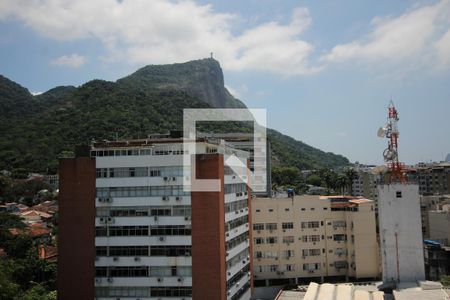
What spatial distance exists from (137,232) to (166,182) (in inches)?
162

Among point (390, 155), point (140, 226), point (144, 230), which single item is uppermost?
point (390, 155)

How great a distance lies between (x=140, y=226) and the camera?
2912cm

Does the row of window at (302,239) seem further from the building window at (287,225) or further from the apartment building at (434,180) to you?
the apartment building at (434,180)

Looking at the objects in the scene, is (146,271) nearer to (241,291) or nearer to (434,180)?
(241,291)

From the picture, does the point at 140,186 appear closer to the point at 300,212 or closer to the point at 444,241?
the point at 300,212

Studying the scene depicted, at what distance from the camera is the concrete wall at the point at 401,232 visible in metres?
36.5

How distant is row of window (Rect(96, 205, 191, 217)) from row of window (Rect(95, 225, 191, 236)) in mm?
870

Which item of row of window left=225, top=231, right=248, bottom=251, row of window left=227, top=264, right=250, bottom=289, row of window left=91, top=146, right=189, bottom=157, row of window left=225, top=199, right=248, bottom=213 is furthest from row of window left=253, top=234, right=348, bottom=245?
row of window left=91, top=146, right=189, bottom=157

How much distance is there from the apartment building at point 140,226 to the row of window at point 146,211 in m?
0.07

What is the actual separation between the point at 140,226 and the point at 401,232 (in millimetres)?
23449

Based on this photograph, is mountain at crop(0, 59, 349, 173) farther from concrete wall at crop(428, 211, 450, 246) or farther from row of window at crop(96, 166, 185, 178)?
concrete wall at crop(428, 211, 450, 246)

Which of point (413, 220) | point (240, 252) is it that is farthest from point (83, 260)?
point (413, 220)

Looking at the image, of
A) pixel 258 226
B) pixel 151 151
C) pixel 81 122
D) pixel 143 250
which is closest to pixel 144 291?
pixel 143 250

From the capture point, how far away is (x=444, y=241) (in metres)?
54.8
